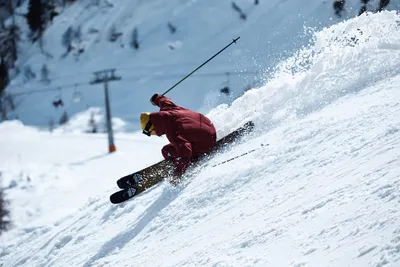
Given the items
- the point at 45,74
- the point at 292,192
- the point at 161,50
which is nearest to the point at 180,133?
the point at 292,192

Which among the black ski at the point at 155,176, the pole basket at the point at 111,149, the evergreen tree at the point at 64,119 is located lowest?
the black ski at the point at 155,176

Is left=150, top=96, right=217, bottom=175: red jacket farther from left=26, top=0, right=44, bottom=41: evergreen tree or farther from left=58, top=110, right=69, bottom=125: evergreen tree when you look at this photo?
left=26, top=0, right=44, bottom=41: evergreen tree

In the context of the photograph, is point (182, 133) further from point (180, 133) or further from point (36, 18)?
point (36, 18)

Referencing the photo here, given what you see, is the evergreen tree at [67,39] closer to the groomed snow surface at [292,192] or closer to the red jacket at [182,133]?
the groomed snow surface at [292,192]

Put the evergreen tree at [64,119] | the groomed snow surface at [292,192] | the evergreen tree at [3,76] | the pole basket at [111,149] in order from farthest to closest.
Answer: the evergreen tree at [3,76], the evergreen tree at [64,119], the pole basket at [111,149], the groomed snow surface at [292,192]

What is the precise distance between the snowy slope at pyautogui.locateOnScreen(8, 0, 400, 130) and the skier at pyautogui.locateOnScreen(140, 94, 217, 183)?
20461 millimetres

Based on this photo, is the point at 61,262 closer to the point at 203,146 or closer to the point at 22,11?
the point at 203,146

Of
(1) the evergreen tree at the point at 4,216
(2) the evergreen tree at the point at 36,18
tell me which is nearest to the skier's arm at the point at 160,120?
(1) the evergreen tree at the point at 4,216

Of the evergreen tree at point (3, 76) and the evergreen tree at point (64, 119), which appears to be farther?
the evergreen tree at point (3, 76)

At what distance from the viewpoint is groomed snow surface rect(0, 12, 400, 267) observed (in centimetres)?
291

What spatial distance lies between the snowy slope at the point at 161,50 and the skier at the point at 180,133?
20.5 m

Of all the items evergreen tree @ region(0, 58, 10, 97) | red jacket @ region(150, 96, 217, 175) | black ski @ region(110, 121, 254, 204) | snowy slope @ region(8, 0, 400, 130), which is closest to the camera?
red jacket @ region(150, 96, 217, 175)

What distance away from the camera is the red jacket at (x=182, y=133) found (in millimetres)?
5734

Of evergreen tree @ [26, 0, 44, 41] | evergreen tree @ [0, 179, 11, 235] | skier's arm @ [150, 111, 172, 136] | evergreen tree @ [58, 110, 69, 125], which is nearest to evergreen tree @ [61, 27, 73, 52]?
evergreen tree @ [26, 0, 44, 41]
